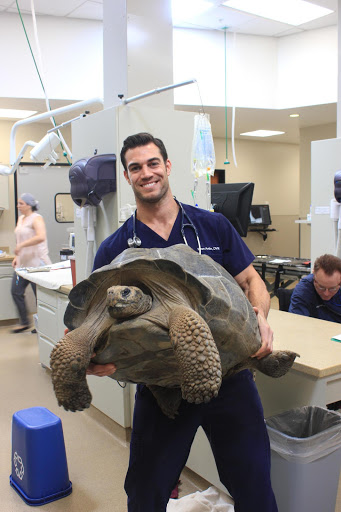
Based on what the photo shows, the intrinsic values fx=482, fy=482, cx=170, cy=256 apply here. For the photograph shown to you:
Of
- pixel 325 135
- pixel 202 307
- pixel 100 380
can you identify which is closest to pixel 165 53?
pixel 100 380

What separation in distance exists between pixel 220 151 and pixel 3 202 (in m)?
4.78

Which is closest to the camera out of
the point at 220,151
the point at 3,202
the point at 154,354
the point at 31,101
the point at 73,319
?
the point at 154,354

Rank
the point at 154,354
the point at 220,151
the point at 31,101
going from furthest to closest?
1. the point at 220,151
2. the point at 31,101
3. the point at 154,354

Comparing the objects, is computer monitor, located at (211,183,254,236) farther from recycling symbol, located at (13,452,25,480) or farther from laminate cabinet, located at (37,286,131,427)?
recycling symbol, located at (13,452,25,480)

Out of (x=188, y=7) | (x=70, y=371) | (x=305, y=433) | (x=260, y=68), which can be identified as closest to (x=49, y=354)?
(x=305, y=433)

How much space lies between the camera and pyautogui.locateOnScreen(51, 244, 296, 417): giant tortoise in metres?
1.12

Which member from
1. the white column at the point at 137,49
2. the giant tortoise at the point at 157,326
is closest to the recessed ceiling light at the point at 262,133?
the white column at the point at 137,49

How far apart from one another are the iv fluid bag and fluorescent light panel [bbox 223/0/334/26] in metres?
2.86

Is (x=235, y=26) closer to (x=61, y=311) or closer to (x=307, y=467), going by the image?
(x=61, y=311)

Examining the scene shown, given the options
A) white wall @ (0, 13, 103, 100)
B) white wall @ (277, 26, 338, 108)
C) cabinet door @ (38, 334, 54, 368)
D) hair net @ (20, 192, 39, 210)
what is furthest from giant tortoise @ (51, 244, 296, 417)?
white wall @ (277, 26, 338, 108)

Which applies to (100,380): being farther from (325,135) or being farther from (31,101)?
(325,135)

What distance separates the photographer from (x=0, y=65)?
228 inches

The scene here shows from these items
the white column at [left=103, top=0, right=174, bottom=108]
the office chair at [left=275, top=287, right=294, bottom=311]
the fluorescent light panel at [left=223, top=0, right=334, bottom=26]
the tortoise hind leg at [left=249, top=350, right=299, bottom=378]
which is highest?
the fluorescent light panel at [left=223, top=0, right=334, bottom=26]

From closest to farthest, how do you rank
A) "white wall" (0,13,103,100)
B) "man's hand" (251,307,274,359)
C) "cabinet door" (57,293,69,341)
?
1. "man's hand" (251,307,274,359)
2. "cabinet door" (57,293,69,341)
3. "white wall" (0,13,103,100)
